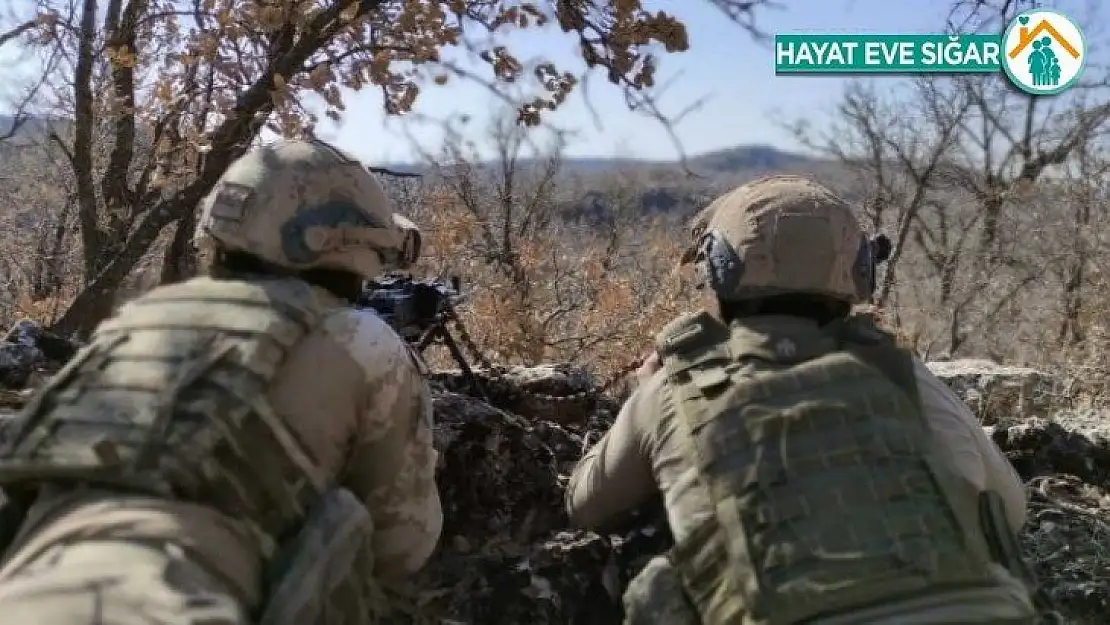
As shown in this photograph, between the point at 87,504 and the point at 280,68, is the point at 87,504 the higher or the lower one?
the lower one

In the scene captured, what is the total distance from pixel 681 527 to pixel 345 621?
71cm

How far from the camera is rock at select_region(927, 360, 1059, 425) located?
6.34m

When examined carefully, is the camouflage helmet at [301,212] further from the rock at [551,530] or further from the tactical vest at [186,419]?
the rock at [551,530]

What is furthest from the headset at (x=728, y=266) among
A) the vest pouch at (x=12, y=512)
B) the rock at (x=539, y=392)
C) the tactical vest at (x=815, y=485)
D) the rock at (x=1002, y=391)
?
the rock at (x=1002, y=391)

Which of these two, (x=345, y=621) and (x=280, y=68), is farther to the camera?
(x=280, y=68)

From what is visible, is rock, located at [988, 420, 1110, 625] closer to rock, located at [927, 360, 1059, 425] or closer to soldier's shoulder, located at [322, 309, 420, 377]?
rock, located at [927, 360, 1059, 425]

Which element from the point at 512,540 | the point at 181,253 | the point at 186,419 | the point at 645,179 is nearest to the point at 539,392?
the point at 512,540

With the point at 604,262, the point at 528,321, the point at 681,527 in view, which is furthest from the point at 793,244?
the point at 604,262

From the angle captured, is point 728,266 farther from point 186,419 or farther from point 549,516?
point 549,516

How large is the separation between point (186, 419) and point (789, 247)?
51.7 inches

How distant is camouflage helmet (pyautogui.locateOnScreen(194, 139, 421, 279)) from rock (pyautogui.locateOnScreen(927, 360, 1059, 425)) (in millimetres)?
4817

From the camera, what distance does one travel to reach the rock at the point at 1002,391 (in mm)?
6344

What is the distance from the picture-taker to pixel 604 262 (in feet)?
52.5

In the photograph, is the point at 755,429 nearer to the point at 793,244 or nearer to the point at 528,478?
the point at 793,244
